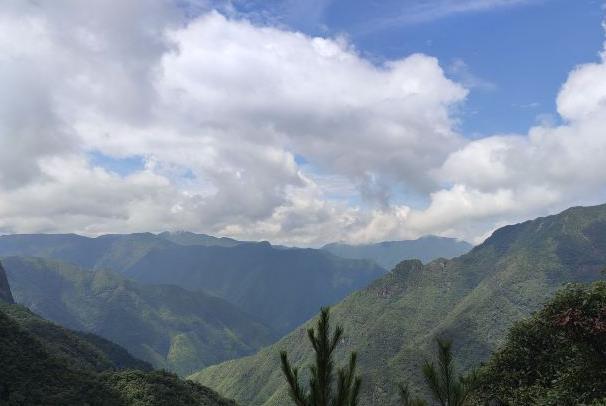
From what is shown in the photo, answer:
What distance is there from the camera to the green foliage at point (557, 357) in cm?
3027

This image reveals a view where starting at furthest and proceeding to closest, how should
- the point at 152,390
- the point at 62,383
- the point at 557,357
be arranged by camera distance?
1. the point at 152,390
2. the point at 62,383
3. the point at 557,357

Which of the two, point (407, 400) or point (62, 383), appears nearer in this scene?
point (407, 400)

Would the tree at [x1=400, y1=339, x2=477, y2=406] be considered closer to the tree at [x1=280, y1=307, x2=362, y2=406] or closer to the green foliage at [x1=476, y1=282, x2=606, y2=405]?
the tree at [x1=280, y1=307, x2=362, y2=406]

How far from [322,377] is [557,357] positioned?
108ft

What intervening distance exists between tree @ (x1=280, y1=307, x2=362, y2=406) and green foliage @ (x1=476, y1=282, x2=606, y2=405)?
65.2 ft

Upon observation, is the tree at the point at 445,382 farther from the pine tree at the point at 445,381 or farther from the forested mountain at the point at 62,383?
the forested mountain at the point at 62,383

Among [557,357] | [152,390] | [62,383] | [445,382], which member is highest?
[445,382]

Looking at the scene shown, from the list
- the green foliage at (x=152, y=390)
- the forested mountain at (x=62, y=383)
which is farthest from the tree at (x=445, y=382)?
the green foliage at (x=152, y=390)

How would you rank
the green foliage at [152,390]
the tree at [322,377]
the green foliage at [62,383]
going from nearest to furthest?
the tree at [322,377] → the green foliage at [62,383] → the green foliage at [152,390]

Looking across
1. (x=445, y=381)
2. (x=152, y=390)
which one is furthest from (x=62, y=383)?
(x=445, y=381)

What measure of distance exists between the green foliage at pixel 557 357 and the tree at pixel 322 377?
65.2 ft

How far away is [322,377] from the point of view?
14.1 metres

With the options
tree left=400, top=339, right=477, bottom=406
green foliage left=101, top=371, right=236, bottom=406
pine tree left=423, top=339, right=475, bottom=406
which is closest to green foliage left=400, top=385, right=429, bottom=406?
tree left=400, top=339, right=477, bottom=406

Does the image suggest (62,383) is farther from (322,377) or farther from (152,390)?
(322,377)
